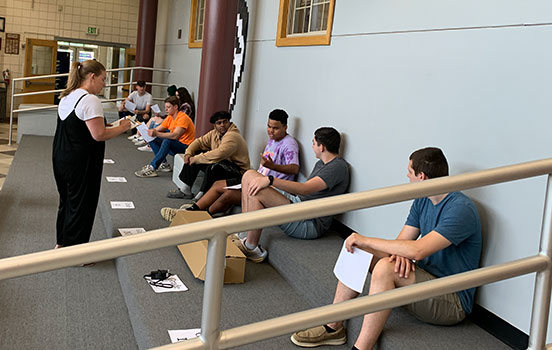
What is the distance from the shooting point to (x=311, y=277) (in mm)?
3312

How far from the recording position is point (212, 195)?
483cm

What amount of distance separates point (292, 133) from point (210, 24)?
5.47ft

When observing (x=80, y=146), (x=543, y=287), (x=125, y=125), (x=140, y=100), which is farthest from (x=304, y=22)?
(x=140, y=100)

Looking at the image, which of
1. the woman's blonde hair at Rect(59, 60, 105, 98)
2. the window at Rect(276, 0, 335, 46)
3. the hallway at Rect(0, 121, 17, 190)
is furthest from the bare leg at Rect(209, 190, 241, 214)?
the hallway at Rect(0, 121, 17, 190)

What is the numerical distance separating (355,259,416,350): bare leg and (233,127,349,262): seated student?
4.42 ft

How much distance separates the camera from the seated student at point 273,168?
4758 millimetres

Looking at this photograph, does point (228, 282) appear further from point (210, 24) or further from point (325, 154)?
point (210, 24)

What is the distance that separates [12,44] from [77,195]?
35.0 feet

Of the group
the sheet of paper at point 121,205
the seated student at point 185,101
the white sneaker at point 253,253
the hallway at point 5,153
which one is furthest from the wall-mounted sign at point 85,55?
the white sneaker at point 253,253

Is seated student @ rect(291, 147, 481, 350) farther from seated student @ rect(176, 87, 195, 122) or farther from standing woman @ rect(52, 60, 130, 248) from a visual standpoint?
seated student @ rect(176, 87, 195, 122)

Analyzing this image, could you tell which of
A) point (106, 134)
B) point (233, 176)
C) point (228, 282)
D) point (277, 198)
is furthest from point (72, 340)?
point (233, 176)

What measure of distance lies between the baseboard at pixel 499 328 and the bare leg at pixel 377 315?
55cm

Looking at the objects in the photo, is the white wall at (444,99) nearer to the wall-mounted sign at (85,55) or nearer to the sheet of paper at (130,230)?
the sheet of paper at (130,230)

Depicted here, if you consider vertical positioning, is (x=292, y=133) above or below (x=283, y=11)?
below
